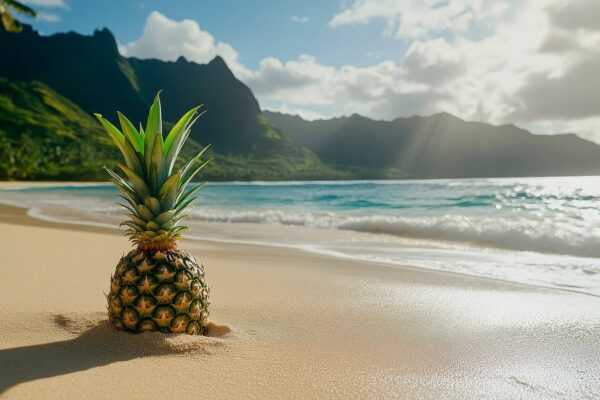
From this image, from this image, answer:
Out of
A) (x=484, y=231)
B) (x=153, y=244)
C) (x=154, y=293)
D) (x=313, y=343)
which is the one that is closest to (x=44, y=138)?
(x=484, y=231)

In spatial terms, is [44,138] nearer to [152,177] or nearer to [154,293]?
[152,177]

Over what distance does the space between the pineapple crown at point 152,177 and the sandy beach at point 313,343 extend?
0.74m

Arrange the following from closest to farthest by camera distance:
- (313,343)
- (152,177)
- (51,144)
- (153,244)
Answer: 1. (152,177)
2. (153,244)
3. (313,343)
4. (51,144)

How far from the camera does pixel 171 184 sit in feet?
9.88

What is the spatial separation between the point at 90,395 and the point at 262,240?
31.3ft

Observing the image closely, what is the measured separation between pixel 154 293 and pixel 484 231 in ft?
38.6

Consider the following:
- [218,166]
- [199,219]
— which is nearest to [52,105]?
[218,166]

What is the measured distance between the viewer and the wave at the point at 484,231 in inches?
421

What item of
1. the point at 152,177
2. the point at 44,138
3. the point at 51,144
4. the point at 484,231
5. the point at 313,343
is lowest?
the point at 313,343

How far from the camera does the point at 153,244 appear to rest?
10.3 feet

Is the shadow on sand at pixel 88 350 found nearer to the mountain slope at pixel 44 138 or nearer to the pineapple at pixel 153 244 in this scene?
the pineapple at pixel 153 244

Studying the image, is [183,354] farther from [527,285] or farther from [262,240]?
[262,240]

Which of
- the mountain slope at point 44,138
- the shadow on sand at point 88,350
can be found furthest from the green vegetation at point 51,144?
the shadow on sand at point 88,350

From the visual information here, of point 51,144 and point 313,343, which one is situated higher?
point 51,144
